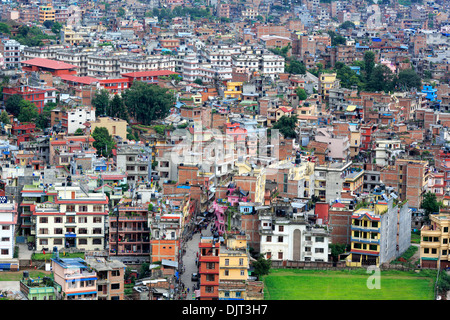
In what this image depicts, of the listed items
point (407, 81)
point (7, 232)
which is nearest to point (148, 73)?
point (407, 81)

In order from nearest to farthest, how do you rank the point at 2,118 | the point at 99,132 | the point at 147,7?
the point at 99,132 < the point at 2,118 < the point at 147,7

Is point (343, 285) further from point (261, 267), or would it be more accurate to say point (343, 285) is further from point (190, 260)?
point (190, 260)

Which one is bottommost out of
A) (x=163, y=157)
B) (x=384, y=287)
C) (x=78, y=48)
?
(x=384, y=287)

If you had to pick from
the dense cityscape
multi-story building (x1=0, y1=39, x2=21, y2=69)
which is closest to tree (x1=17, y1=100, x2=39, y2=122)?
the dense cityscape

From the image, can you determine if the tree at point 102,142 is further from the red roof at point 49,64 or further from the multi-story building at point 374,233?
the red roof at point 49,64

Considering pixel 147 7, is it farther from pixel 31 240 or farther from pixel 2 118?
pixel 31 240

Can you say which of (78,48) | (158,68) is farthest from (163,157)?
(78,48)
